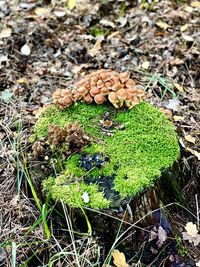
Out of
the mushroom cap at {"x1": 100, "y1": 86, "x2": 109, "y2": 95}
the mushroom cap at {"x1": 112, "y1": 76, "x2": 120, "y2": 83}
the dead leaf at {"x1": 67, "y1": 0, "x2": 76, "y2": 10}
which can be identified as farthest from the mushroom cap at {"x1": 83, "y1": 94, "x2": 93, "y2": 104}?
the dead leaf at {"x1": 67, "y1": 0, "x2": 76, "y2": 10}

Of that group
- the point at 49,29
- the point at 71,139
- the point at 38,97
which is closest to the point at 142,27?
the point at 49,29

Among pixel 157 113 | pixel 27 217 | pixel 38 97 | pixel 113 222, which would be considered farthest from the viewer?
pixel 38 97

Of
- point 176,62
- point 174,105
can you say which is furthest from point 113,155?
point 176,62

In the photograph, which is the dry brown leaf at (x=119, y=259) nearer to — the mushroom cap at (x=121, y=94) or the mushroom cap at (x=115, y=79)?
the mushroom cap at (x=121, y=94)

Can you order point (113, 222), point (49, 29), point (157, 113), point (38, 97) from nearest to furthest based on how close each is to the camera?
point (113, 222) < point (157, 113) < point (38, 97) < point (49, 29)

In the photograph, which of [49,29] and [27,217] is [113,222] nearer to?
[27,217]

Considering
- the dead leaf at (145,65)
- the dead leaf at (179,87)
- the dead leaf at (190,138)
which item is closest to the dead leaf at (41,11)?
the dead leaf at (145,65)

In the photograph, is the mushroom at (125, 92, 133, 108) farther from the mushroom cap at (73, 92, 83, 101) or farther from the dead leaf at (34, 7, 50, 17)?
the dead leaf at (34, 7, 50, 17)
